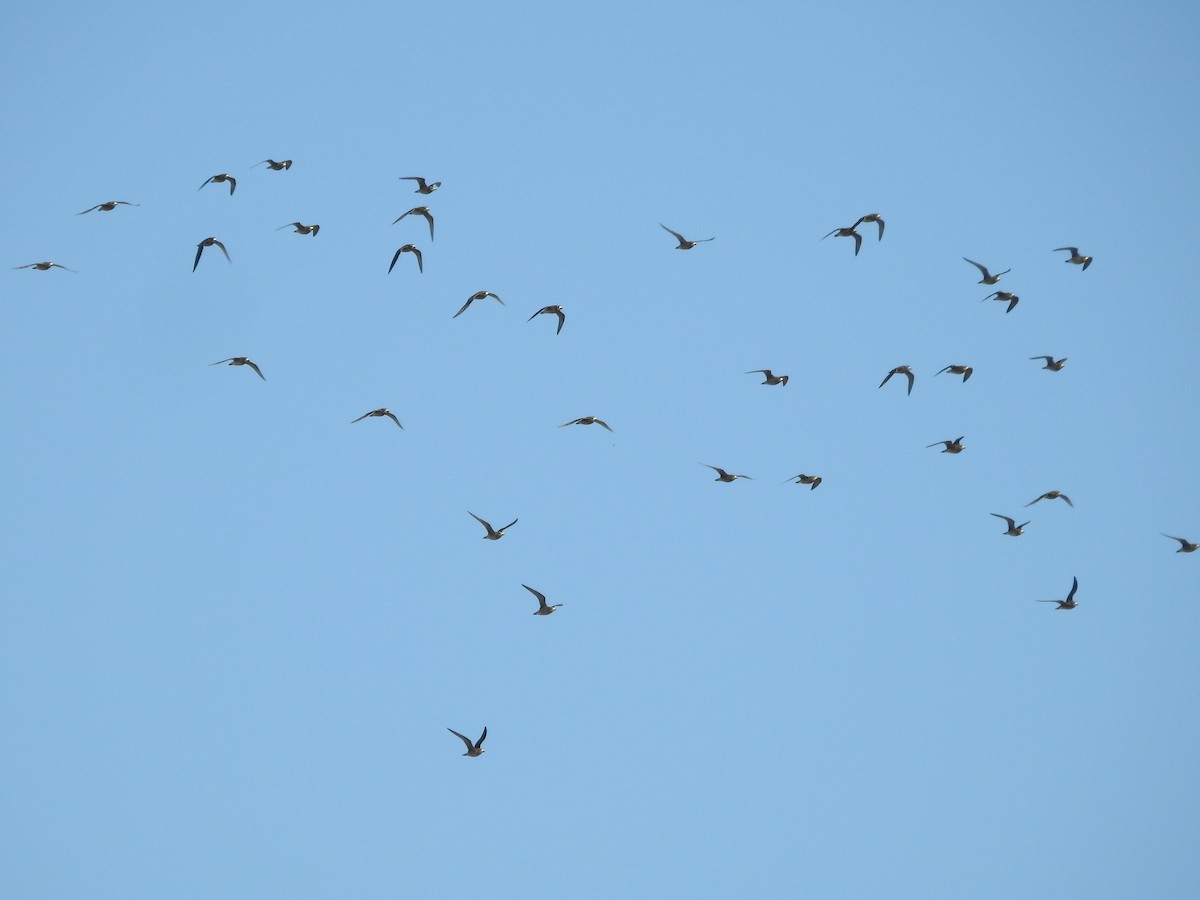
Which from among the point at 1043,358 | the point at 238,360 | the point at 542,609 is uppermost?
the point at 1043,358

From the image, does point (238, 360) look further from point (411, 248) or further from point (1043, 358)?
point (1043, 358)

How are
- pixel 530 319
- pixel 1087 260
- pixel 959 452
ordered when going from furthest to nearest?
pixel 1087 260
pixel 959 452
pixel 530 319

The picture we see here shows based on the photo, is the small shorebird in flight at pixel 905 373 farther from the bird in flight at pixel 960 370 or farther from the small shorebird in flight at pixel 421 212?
the small shorebird in flight at pixel 421 212

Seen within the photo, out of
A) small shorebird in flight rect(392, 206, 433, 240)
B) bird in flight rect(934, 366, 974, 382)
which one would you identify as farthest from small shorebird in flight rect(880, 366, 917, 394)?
small shorebird in flight rect(392, 206, 433, 240)

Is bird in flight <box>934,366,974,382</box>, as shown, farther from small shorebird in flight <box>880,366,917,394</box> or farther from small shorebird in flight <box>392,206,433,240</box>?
small shorebird in flight <box>392,206,433,240</box>

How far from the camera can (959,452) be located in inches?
2504

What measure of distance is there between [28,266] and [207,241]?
627cm

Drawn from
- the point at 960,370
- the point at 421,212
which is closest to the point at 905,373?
the point at 960,370

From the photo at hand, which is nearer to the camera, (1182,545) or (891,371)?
Answer: (891,371)

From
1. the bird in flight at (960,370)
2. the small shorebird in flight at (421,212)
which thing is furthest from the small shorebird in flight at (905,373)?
the small shorebird in flight at (421,212)

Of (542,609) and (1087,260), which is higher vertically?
(1087,260)

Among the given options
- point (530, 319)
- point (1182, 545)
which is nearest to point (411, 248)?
point (530, 319)

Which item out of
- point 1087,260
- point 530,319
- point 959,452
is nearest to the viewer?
point 530,319

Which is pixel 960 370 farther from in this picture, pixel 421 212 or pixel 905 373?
pixel 421 212
